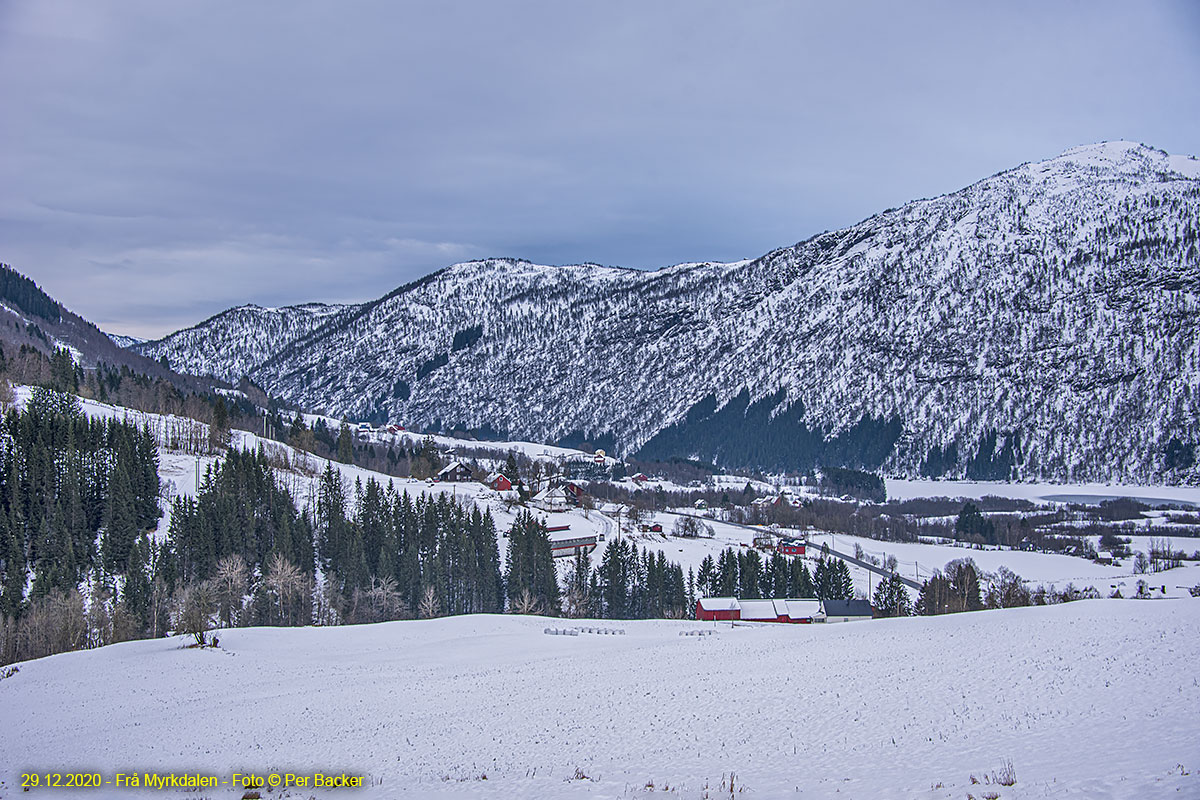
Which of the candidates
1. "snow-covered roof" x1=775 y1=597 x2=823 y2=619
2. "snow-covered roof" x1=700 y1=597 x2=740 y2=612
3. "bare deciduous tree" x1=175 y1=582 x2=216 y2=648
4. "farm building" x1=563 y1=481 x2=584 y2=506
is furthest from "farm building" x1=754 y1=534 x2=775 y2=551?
"bare deciduous tree" x1=175 y1=582 x2=216 y2=648

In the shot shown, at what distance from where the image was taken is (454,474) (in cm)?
15488

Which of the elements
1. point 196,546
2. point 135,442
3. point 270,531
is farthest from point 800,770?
point 135,442

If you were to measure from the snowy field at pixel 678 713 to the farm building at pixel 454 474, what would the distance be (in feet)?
337

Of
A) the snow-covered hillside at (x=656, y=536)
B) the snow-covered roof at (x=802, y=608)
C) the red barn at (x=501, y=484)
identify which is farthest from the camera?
the red barn at (x=501, y=484)

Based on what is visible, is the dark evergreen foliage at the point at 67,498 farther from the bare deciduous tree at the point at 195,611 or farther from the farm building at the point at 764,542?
the farm building at the point at 764,542

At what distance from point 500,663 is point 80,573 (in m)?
54.1

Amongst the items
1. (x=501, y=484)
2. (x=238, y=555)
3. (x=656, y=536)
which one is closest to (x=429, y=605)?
(x=238, y=555)

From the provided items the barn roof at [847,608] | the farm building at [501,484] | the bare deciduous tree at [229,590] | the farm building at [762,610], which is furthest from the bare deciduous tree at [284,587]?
the farm building at [501,484]

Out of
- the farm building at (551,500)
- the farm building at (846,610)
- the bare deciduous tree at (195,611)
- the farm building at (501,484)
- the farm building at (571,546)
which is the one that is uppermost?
the farm building at (501,484)

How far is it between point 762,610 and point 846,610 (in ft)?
27.1

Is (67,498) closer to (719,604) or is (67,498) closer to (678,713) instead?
(719,604)

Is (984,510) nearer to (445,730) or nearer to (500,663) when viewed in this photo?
(500,663)

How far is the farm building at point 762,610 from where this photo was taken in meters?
74.8

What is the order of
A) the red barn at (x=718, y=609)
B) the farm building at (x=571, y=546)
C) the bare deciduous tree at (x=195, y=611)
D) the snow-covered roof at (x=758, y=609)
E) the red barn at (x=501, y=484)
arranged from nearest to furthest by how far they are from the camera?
the bare deciduous tree at (x=195, y=611)
the snow-covered roof at (x=758, y=609)
the red barn at (x=718, y=609)
the farm building at (x=571, y=546)
the red barn at (x=501, y=484)
